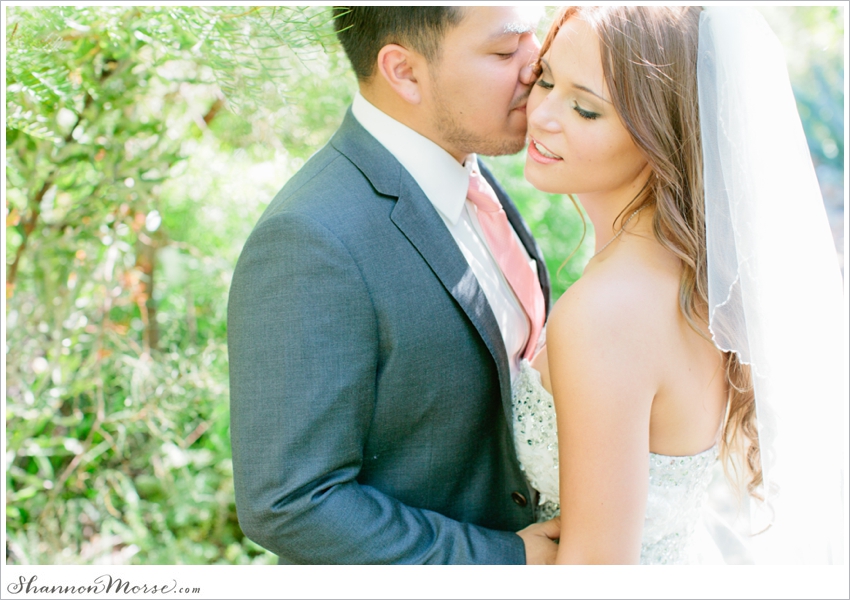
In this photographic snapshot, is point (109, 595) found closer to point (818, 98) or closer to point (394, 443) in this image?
point (394, 443)

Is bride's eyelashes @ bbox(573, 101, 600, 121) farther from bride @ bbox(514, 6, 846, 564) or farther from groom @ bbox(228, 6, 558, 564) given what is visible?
groom @ bbox(228, 6, 558, 564)

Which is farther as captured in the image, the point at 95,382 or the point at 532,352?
the point at 95,382

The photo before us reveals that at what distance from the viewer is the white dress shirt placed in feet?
5.89

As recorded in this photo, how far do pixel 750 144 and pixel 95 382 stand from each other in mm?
2514

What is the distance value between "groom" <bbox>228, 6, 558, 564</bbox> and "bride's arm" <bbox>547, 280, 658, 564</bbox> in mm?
192

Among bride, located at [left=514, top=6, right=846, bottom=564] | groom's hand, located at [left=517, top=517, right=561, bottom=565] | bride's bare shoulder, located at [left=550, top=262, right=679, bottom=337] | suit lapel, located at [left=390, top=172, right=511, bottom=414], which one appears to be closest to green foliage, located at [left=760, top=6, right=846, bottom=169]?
bride, located at [left=514, top=6, right=846, bottom=564]

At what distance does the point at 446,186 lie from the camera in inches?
71.5

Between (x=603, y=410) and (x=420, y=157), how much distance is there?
852 mm

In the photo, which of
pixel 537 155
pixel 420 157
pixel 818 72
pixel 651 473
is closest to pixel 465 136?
pixel 420 157

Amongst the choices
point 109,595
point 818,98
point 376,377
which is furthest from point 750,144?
point 818,98

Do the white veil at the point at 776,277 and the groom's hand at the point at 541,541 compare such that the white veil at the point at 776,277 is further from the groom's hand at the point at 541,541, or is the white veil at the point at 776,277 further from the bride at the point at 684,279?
the groom's hand at the point at 541,541

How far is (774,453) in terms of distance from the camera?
1581mm

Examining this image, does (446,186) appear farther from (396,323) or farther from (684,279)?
(684,279)

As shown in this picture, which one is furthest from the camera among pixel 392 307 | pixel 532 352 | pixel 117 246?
pixel 117 246
